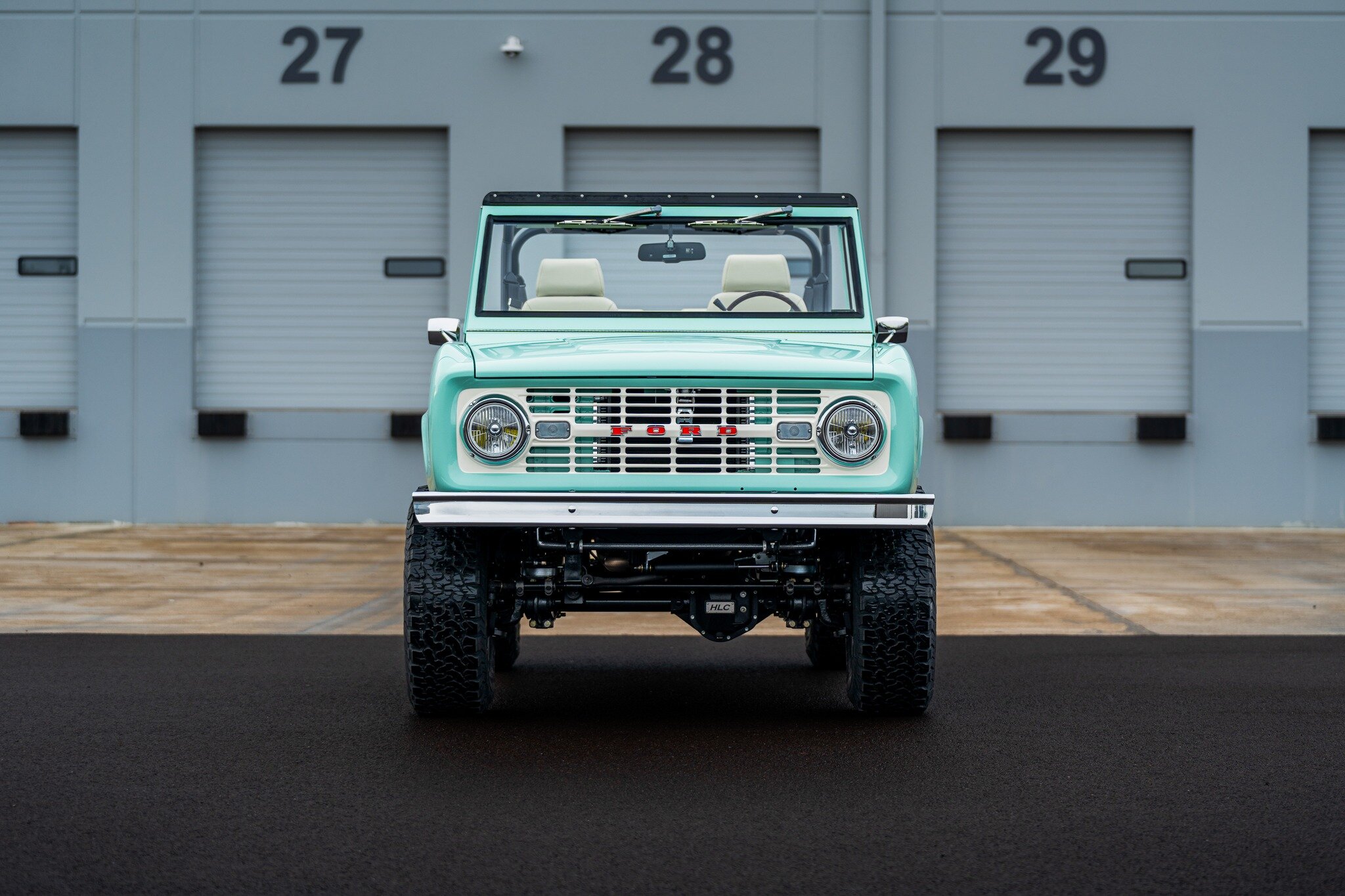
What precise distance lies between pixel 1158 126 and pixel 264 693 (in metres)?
12.6

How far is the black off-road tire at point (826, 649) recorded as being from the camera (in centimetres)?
781

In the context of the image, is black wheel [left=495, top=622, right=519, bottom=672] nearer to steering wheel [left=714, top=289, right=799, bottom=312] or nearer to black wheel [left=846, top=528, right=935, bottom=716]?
steering wheel [left=714, top=289, right=799, bottom=312]

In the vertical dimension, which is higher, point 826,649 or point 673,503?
point 673,503

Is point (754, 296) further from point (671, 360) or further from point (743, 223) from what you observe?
point (671, 360)

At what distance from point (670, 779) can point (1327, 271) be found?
13.8 m

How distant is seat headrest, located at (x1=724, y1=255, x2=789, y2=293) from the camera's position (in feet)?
24.6

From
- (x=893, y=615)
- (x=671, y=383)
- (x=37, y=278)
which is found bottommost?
(x=893, y=615)

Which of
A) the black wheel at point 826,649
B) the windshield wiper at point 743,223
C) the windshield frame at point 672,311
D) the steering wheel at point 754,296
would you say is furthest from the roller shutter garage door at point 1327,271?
the steering wheel at point 754,296

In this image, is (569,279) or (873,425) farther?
(569,279)

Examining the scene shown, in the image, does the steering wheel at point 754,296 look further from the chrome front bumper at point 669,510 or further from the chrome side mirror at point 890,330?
the chrome front bumper at point 669,510

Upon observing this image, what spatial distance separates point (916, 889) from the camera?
153 inches

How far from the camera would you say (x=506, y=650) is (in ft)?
25.6

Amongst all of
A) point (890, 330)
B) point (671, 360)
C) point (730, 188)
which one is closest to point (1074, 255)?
Answer: point (730, 188)

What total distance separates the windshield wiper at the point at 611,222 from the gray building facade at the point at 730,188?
354 inches
